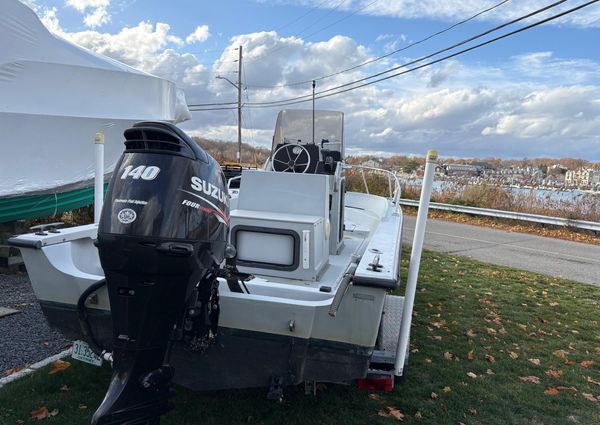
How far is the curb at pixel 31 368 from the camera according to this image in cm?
347

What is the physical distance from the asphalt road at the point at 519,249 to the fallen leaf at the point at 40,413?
8.63 metres

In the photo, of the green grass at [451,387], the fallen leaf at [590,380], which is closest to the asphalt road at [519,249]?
the green grass at [451,387]

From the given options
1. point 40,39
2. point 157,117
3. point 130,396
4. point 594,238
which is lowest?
point 594,238

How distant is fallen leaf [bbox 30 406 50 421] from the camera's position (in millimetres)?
3049

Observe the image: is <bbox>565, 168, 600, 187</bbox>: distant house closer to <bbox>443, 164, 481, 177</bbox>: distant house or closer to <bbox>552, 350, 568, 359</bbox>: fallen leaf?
<bbox>552, 350, 568, 359</bbox>: fallen leaf

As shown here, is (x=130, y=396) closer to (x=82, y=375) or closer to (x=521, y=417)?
(x=82, y=375)

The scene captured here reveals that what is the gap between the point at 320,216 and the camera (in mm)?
3936

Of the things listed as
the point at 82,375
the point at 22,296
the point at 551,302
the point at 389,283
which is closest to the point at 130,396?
the point at 389,283

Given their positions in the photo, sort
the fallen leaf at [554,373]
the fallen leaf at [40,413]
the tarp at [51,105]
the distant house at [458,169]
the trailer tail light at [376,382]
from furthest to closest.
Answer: the tarp at [51,105] < the fallen leaf at [554,373] < the distant house at [458,169] < the fallen leaf at [40,413] < the trailer tail light at [376,382]

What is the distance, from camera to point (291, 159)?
Result: 194 inches

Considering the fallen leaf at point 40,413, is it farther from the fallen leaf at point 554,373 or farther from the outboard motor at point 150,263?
the fallen leaf at point 554,373

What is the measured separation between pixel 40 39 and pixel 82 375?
5.27 metres

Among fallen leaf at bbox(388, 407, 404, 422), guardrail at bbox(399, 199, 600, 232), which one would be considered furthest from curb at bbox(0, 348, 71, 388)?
guardrail at bbox(399, 199, 600, 232)

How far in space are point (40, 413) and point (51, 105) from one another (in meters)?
5.04
